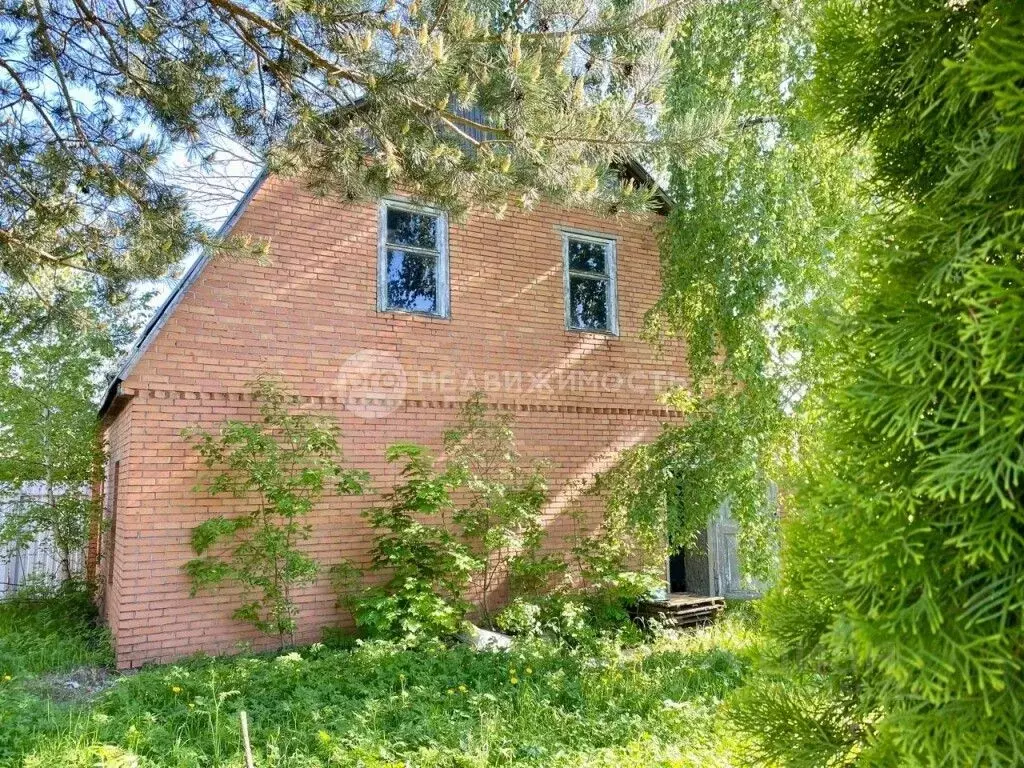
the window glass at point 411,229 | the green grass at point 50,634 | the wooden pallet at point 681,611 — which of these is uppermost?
the window glass at point 411,229

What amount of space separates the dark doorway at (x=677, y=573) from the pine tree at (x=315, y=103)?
23.3 feet

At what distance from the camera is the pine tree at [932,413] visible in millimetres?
1369

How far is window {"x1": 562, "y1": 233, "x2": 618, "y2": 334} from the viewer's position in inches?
383

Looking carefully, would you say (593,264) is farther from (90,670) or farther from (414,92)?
(90,670)

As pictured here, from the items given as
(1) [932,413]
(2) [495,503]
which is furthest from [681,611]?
(1) [932,413]

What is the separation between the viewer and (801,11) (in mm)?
7301

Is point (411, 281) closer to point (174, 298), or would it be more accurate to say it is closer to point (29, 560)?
point (174, 298)

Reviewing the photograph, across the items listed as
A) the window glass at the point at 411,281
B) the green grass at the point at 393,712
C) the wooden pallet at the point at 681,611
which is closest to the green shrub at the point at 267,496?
the green grass at the point at 393,712

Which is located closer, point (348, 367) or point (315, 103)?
point (315, 103)

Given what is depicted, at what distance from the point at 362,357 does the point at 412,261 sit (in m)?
1.45

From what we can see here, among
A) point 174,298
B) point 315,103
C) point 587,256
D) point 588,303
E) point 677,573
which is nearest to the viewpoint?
point 315,103

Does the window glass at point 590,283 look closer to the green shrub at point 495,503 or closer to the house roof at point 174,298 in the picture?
the green shrub at point 495,503

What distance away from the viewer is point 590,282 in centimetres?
991

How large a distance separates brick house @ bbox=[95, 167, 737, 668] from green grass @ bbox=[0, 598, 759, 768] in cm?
131
